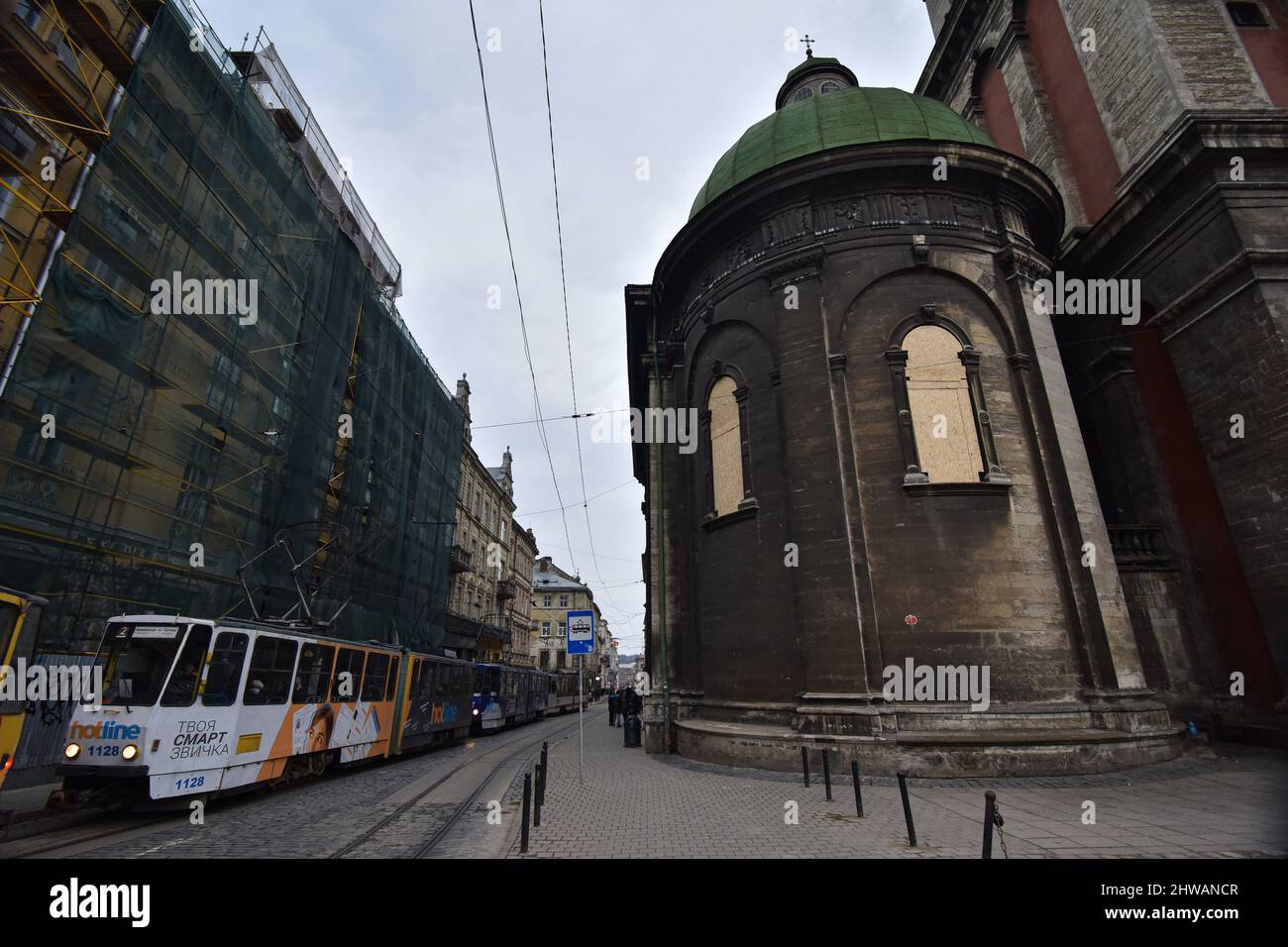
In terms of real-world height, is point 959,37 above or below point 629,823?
above

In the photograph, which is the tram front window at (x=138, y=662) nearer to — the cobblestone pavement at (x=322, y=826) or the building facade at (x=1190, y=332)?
the cobblestone pavement at (x=322, y=826)

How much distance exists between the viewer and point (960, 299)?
46.3 feet

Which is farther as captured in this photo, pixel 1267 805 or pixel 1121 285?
pixel 1121 285

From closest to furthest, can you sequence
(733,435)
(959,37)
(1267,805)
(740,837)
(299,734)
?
(740,837) → (1267,805) → (299,734) → (733,435) → (959,37)

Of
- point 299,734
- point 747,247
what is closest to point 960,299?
point 747,247

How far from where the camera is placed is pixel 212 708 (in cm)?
914

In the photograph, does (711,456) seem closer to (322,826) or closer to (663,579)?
(663,579)

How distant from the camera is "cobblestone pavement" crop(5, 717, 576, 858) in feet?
22.2

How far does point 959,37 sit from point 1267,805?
28.7 m

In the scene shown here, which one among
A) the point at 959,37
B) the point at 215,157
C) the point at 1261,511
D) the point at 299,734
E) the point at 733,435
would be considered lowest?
the point at 299,734

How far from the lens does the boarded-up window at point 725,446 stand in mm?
15438

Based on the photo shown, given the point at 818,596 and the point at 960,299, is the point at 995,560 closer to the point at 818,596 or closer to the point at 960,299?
the point at 818,596

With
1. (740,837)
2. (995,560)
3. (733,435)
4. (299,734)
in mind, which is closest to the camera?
(740,837)
